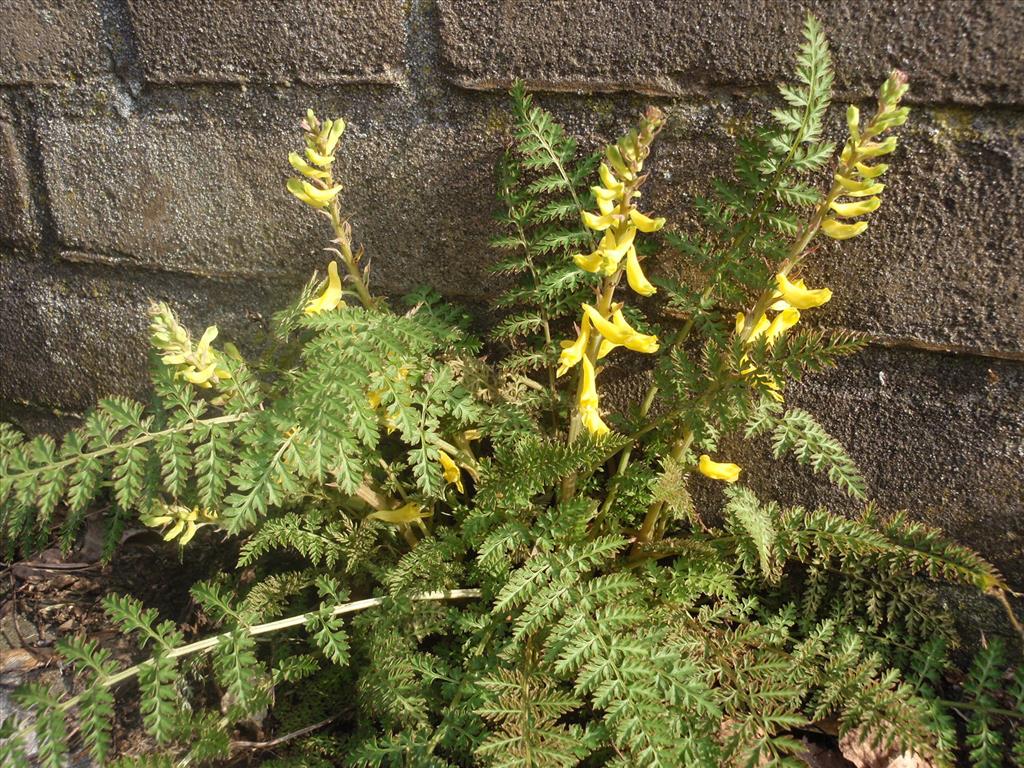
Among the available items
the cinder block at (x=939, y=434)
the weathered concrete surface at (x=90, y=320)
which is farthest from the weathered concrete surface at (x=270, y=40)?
the cinder block at (x=939, y=434)

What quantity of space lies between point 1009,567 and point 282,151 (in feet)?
7.13

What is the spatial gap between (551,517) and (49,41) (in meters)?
1.97

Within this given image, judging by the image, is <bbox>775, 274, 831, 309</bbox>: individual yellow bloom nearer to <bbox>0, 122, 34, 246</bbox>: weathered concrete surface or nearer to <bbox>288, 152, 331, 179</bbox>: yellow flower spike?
<bbox>288, 152, 331, 179</bbox>: yellow flower spike

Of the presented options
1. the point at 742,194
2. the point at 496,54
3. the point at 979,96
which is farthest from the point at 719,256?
the point at 496,54

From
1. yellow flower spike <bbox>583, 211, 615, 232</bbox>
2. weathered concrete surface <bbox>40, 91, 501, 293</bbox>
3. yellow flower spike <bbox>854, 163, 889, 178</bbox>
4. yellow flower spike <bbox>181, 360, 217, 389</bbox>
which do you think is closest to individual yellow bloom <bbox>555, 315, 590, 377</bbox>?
yellow flower spike <bbox>583, 211, 615, 232</bbox>

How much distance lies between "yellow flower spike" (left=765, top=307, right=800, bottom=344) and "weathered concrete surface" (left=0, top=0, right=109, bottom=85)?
6.42 feet

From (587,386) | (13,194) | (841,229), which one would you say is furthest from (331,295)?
(13,194)

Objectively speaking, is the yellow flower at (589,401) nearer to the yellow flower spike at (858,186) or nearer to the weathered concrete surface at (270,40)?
the yellow flower spike at (858,186)

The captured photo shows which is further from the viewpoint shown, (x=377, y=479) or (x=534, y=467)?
(x=377, y=479)

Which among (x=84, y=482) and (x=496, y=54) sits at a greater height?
(x=496, y=54)

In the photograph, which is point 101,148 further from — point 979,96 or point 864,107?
point 979,96

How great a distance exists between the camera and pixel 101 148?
86.8 inches

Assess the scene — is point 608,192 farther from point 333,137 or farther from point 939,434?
point 939,434

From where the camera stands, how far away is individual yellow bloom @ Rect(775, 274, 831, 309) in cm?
148
